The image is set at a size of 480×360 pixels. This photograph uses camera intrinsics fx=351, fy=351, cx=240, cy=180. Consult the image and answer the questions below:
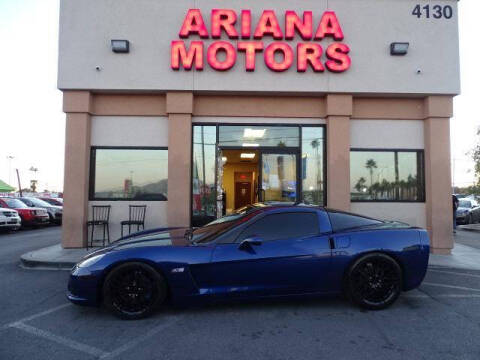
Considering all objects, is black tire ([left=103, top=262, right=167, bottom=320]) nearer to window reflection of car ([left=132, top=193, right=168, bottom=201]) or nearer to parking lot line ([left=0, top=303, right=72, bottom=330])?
parking lot line ([left=0, top=303, right=72, bottom=330])

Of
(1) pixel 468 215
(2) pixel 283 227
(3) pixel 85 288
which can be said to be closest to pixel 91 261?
(3) pixel 85 288

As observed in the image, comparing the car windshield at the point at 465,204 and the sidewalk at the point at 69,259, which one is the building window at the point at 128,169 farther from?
the car windshield at the point at 465,204

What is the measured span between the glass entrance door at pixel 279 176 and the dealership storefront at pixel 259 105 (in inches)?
1.5

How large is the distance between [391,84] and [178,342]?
795 cm

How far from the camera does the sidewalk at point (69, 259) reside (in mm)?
7020

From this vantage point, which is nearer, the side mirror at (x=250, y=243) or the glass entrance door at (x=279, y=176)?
the side mirror at (x=250, y=243)

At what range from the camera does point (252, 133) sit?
920 cm

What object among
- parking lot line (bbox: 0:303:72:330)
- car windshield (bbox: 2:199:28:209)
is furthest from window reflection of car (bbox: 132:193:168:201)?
car windshield (bbox: 2:199:28:209)

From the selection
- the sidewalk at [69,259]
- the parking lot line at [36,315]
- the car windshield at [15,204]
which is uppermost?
the car windshield at [15,204]

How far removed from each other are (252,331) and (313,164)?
609cm

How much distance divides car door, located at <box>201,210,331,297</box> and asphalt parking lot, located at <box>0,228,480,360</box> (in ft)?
1.23

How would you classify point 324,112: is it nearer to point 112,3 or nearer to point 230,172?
point 112,3

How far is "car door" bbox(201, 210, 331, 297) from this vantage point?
4.14 m

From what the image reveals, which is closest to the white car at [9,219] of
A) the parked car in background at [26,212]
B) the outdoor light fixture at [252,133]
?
the parked car in background at [26,212]
